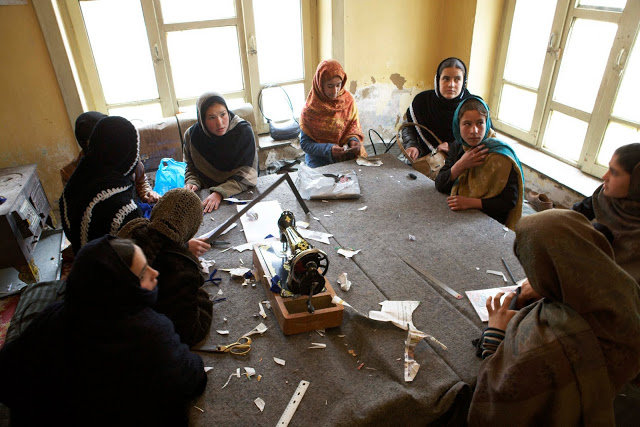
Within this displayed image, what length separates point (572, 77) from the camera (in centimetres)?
360

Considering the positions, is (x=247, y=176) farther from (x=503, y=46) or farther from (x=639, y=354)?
(x=503, y=46)

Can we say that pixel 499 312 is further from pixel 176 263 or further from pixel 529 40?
pixel 529 40

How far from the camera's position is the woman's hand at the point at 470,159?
7.90 feet

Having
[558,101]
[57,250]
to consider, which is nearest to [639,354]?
[558,101]

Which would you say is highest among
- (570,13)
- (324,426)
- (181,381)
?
(570,13)

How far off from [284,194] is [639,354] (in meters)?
1.98

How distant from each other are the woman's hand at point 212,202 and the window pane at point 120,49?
80.6 inches

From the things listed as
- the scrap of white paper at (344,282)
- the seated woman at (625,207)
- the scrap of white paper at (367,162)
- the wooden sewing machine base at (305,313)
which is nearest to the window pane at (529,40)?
the scrap of white paper at (367,162)

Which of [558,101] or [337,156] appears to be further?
[558,101]

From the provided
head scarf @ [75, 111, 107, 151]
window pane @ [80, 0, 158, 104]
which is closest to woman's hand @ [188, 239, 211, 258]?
head scarf @ [75, 111, 107, 151]

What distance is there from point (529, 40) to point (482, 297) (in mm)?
3219

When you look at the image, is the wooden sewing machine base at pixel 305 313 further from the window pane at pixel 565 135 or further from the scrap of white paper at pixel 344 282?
the window pane at pixel 565 135

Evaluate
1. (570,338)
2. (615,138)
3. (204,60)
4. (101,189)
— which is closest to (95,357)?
(101,189)

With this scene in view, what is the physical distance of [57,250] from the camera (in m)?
3.31
